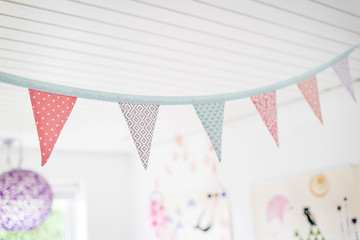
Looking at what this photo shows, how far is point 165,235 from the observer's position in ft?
12.2

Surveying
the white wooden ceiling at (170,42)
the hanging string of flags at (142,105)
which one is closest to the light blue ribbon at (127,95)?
the hanging string of flags at (142,105)

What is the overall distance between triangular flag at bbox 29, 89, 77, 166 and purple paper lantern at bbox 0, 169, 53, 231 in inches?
42.9

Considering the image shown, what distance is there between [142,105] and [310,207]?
1431 millimetres

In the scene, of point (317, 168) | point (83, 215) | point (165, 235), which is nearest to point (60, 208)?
point (83, 215)

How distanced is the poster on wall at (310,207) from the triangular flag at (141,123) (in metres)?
1.32

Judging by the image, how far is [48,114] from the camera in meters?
1.50

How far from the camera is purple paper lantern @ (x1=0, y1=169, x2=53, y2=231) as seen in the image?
8.05 ft

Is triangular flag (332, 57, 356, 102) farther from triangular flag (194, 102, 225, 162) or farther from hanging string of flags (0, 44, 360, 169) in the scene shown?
triangular flag (194, 102, 225, 162)

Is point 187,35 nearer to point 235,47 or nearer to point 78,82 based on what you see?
point 235,47

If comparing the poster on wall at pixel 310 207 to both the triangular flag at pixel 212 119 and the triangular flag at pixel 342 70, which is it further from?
the triangular flag at pixel 212 119

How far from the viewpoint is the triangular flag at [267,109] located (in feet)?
6.14

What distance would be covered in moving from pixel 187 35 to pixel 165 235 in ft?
8.04

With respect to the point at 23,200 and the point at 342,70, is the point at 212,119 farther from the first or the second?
the point at 23,200

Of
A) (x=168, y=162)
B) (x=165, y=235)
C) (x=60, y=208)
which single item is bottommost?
(x=165, y=235)
